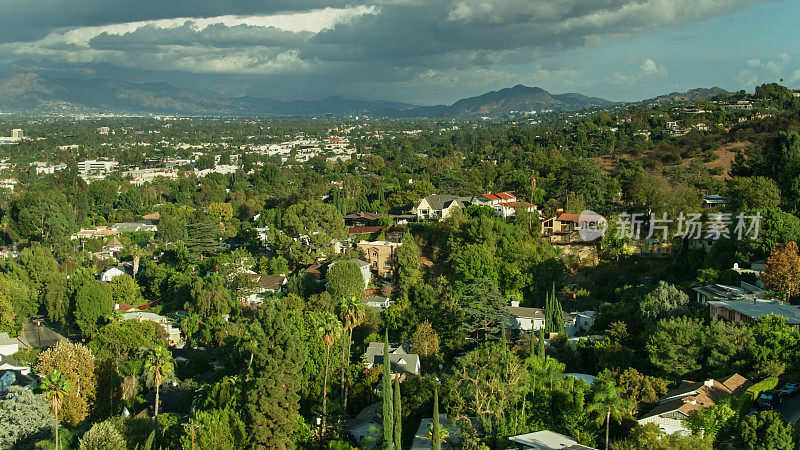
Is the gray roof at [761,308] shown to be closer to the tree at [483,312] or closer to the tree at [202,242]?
the tree at [483,312]

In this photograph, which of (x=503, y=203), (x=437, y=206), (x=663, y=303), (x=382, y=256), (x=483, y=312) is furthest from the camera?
(x=437, y=206)

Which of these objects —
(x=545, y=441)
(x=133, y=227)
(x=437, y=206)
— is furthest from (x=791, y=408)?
(x=133, y=227)

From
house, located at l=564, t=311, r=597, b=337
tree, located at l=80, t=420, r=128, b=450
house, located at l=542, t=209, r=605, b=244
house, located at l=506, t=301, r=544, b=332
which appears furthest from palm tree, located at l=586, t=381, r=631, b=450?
house, located at l=542, t=209, r=605, b=244

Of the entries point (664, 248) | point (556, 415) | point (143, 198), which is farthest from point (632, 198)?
point (143, 198)

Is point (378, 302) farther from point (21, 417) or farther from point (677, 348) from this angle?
point (21, 417)

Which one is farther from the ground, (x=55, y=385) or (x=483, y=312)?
(x=55, y=385)

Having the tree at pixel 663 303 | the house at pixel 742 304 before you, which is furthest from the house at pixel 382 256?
the house at pixel 742 304
